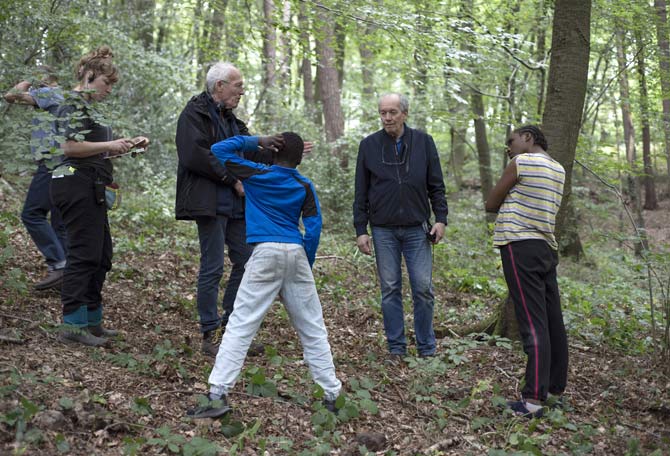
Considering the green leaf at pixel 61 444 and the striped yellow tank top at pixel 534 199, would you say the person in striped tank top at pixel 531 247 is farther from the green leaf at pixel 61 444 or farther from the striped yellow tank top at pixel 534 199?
the green leaf at pixel 61 444

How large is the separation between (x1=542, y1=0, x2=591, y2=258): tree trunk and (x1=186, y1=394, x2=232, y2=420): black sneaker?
137 inches

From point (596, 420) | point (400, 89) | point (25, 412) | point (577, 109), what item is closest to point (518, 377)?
point (596, 420)

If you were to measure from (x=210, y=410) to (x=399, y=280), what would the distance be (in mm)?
2386

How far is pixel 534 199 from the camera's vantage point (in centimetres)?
439

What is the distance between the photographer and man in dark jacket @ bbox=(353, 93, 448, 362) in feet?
17.5

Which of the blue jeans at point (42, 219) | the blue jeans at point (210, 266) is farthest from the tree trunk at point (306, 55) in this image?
the blue jeans at point (210, 266)

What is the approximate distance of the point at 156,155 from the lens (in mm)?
12656

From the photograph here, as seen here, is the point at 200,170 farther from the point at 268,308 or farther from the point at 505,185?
the point at 505,185

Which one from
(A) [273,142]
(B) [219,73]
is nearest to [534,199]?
(A) [273,142]

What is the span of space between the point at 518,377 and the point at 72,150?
4066 millimetres

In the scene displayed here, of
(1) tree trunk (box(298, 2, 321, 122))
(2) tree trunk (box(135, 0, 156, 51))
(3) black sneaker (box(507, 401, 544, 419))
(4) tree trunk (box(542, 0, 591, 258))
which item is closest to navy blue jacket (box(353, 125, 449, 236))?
(4) tree trunk (box(542, 0, 591, 258))

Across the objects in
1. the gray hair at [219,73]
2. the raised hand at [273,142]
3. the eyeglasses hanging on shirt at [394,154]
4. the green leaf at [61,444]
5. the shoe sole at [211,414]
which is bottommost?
the shoe sole at [211,414]

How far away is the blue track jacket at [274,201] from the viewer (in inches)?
151

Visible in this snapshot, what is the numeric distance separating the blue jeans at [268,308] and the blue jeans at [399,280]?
5.11ft
